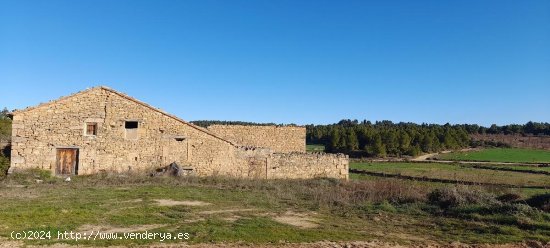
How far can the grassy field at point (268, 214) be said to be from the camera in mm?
9586

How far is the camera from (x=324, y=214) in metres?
12.3

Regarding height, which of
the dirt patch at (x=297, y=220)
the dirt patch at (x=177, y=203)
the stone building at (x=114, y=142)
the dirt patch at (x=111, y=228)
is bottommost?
the dirt patch at (x=297, y=220)

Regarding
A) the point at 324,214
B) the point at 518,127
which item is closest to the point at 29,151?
the point at 324,214

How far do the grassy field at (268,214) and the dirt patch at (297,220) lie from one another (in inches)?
1.0

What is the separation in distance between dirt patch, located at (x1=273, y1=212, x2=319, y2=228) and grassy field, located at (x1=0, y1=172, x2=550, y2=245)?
0.03 metres

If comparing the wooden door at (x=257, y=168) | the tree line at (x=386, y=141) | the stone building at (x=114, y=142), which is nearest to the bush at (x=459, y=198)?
the wooden door at (x=257, y=168)

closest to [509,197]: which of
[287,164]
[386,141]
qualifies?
[287,164]

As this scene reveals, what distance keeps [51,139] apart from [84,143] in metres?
1.42

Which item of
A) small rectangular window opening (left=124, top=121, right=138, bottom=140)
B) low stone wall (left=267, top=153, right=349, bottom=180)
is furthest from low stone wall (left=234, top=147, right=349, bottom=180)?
small rectangular window opening (left=124, top=121, right=138, bottom=140)

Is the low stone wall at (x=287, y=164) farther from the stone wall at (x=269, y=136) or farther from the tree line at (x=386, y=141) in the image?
the tree line at (x=386, y=141)

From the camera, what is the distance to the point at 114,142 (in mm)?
20656

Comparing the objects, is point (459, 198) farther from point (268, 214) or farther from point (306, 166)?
point (306, 166)

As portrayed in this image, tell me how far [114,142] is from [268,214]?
11542 mm

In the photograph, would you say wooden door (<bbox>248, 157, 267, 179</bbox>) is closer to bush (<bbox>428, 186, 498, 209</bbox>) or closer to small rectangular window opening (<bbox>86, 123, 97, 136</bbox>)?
small rectangular window opening (<bbox>86, 123, 97, 136</bbox>)
